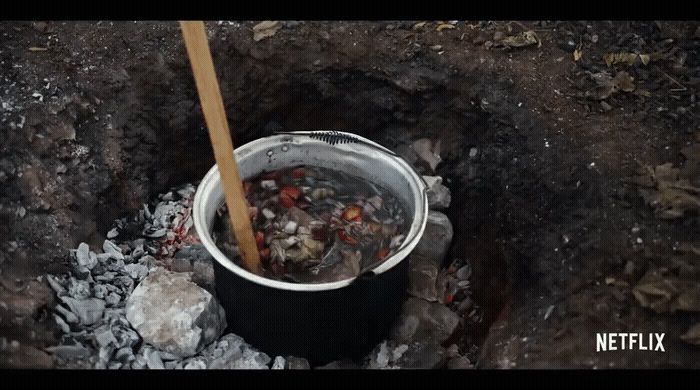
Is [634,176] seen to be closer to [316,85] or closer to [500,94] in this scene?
[500,94]

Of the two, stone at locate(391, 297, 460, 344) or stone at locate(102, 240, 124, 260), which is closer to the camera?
stone at locate(391, 297, 460, 344)

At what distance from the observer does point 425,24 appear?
3.14 metres

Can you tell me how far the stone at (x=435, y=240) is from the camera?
115 inches

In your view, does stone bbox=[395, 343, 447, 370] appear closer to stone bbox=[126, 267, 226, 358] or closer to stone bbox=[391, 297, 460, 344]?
stone bbox=[391, 297, 460, 344]

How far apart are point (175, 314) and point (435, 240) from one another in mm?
984

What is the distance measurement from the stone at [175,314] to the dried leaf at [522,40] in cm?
147

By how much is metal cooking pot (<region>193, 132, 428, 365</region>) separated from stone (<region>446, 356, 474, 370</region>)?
0.24m

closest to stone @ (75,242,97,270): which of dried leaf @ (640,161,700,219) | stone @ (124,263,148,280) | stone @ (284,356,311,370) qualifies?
stone @ (124,263,148,280)

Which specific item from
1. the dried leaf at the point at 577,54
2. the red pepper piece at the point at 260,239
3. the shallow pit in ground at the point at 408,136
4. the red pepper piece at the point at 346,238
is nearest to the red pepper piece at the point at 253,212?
the red pepper piece at the point at 260,239

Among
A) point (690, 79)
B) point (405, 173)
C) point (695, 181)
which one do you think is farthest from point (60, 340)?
point (690, 79)

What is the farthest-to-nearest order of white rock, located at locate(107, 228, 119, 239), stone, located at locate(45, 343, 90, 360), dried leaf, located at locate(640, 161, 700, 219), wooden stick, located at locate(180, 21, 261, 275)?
white rock, located at locate(107, 228, 119, 239) < dried leaf, located at locate(640, 161, 700, 219) < stone, located at locate(45, 343, 90, 360) < wooden stick, located at locate(180, 21, 261, 275)

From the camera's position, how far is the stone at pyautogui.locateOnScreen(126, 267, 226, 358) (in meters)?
2.49

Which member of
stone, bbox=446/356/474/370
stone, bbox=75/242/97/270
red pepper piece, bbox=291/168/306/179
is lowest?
stone, bbox=446/356/474/370

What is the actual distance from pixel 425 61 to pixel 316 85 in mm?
436
